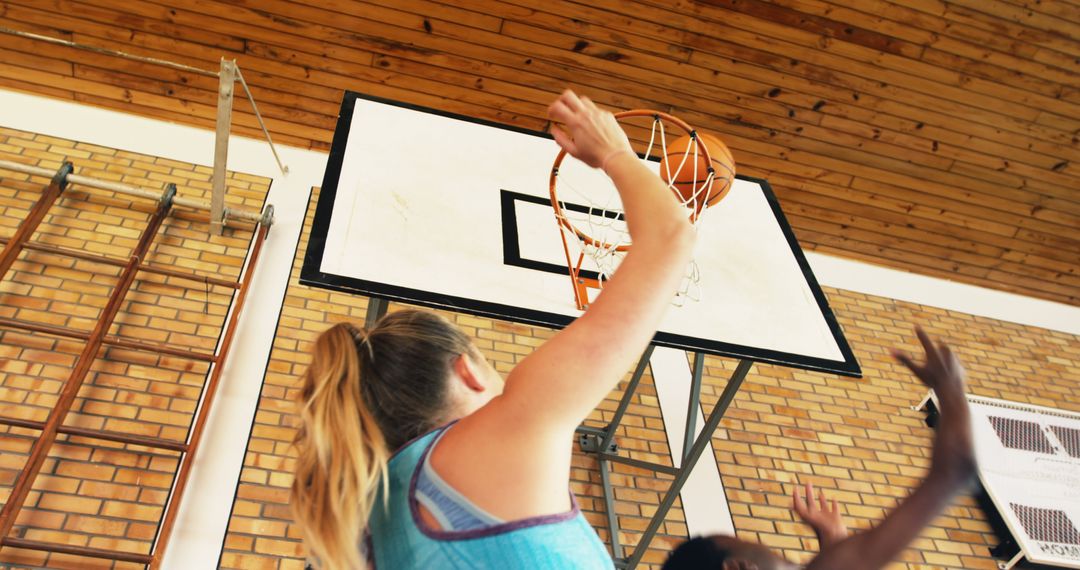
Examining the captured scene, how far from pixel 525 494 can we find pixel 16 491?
2.52 metres

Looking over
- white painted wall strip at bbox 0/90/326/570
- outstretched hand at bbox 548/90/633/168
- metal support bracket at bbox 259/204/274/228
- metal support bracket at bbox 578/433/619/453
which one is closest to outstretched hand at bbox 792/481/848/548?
outstretched hand at bbox 548/90/633/168

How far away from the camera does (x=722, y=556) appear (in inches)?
64.9

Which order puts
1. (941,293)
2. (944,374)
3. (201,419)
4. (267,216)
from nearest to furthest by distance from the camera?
(944,374) < (201,419) < (267,216) < (941,293)

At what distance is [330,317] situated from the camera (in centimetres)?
414

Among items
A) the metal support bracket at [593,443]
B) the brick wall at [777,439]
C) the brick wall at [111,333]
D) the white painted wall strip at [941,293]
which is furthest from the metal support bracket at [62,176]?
the white painted wall strip at [941,293]

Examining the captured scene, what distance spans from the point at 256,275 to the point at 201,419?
1.08 m

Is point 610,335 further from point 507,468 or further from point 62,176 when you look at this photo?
point 62,176

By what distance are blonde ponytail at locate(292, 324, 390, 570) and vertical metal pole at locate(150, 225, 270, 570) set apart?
2.03m

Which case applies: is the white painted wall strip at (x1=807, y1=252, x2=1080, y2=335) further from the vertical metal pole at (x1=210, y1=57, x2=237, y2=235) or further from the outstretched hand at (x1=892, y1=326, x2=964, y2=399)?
the outstretched hand at (x1=892, y1=326, x2=964, y2=399)

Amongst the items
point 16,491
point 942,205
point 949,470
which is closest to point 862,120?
point 942,205

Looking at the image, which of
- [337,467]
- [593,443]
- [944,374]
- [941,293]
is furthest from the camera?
[941,293]

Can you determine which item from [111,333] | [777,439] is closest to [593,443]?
[777,439]

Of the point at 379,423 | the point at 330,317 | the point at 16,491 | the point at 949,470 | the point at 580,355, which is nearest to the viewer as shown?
the point at 580,355

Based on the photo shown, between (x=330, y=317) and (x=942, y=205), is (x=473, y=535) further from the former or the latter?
(x=942, y=205)
